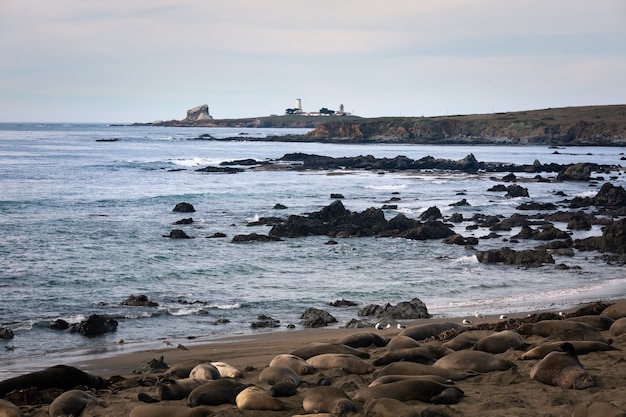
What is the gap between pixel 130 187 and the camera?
47250 millimetres

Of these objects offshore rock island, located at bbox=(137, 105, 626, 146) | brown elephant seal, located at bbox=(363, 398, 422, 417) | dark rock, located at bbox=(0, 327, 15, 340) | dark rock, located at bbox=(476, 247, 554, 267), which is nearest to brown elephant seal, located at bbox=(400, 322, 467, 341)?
brown elephant seal, located at bbox=(363, 398, 422, 417)

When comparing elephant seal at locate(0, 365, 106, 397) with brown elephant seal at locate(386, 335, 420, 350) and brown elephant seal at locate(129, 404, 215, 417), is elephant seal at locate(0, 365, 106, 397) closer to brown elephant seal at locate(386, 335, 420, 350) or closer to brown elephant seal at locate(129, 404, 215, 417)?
brown elephant seal at locate(129, 404, 215, 417)

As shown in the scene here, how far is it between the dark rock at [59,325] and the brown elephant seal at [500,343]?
8.27 metres

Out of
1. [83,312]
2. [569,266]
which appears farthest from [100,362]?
[569,266]

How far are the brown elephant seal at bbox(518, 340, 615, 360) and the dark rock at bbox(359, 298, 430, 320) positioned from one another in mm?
5375

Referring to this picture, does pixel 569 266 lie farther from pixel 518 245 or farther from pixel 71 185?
pixel 71 185

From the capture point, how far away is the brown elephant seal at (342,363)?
9.53 metres

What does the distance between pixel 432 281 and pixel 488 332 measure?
815 centimetres

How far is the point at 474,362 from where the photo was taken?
926 centimetres

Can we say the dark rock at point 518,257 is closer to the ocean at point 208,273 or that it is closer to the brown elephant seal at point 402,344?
the ocean at point 208,273

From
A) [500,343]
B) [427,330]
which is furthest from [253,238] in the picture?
[500,343]

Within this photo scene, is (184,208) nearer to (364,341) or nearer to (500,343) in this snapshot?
(364,341)

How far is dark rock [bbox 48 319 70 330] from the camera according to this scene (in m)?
14.5

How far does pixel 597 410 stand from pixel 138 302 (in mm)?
12121
